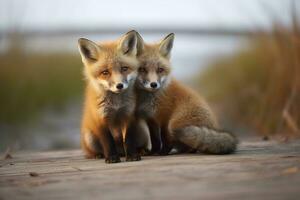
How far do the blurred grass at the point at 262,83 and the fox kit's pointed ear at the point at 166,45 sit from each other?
1.64m

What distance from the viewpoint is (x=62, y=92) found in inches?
395

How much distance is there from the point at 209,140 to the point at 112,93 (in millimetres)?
790

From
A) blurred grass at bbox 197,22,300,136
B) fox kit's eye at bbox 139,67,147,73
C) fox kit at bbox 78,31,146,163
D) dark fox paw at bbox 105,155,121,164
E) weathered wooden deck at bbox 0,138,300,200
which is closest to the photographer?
weathered wooden deck at bbox 0,138,300,200

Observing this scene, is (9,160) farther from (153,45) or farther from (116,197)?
(116,197)

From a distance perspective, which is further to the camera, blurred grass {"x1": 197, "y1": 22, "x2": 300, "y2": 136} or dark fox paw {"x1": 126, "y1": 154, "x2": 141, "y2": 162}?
blurred grass {"x1": 197, "y1": 22, "x2": 300, "y2": 136}

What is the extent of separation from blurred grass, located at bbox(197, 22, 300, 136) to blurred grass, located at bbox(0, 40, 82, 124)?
7.88 ft

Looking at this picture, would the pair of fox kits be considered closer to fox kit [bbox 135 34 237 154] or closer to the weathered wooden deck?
fox kit [bbox 135 34 237 154]

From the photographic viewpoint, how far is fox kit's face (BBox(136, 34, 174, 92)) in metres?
4.41

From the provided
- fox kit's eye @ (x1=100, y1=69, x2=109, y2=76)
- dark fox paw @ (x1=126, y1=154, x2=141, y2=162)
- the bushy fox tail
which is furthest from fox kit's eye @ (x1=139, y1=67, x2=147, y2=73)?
dark fox paw @ (x1=126, y1=154, x2=141, y2=162)

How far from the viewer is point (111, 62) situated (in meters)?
4.28

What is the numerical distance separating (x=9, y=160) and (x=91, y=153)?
71 cm

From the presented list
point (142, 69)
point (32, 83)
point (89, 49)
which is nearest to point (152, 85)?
point (142, 69)

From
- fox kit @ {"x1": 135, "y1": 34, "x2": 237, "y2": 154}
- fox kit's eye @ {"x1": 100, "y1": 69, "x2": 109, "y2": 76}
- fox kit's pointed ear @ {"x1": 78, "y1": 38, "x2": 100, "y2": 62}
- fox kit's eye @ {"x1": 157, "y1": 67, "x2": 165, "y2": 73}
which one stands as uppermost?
fox kit's pointed ear @ {"x1": 78, "y1": 38, "x2": 100, "y2": 62}

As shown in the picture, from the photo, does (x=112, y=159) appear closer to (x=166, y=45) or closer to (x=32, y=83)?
(x=166, y=45)
